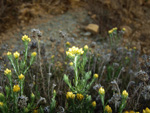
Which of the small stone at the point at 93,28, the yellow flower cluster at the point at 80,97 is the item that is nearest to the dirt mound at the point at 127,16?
the small stone at the point at 93,28

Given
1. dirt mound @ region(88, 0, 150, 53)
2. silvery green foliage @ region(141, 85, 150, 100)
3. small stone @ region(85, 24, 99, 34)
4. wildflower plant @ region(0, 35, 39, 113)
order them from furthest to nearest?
1. dirt mound @ region(88, 0, 150, 53)
2. small stone @ region(85, 24, 99, 34)
3. silvery green foliage @ region(141, 85, 150, 100)
4. wildflower plant @ region(0, 35, 39, 113)

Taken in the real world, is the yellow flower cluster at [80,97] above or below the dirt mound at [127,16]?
below

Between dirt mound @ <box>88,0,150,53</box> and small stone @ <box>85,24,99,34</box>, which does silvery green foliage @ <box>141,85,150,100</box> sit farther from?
small stone @ <box>85,24,99,34</box>

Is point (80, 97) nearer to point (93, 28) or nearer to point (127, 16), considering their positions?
point (93, 28)

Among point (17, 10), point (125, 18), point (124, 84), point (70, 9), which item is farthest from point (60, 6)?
point (124, 84)

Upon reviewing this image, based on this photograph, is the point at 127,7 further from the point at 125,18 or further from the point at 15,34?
the point at 15,34

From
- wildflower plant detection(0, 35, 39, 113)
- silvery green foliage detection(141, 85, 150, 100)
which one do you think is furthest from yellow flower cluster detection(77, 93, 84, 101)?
silvery green foliage detection(141, 85, 150, 100)

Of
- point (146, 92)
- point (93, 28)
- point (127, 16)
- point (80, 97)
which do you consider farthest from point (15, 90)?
point (127, 16)

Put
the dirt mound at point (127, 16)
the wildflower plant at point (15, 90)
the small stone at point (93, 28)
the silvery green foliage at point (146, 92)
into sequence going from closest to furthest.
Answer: the wildflower plant at point (15, 90), the silvery green foliage at point (146, 92), the small stone at point (93, 28), the dirt mound at point (127, 16)

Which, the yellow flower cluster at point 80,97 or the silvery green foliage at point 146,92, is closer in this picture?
the yellow flower cluster at point 80,97

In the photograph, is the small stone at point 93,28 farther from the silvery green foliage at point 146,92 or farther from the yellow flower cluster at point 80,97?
the yellow flower cluster at point 80,97

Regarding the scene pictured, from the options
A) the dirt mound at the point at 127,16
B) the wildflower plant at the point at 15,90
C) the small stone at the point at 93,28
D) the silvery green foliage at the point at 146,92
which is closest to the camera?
the wildflower plant at the point at 15,90
